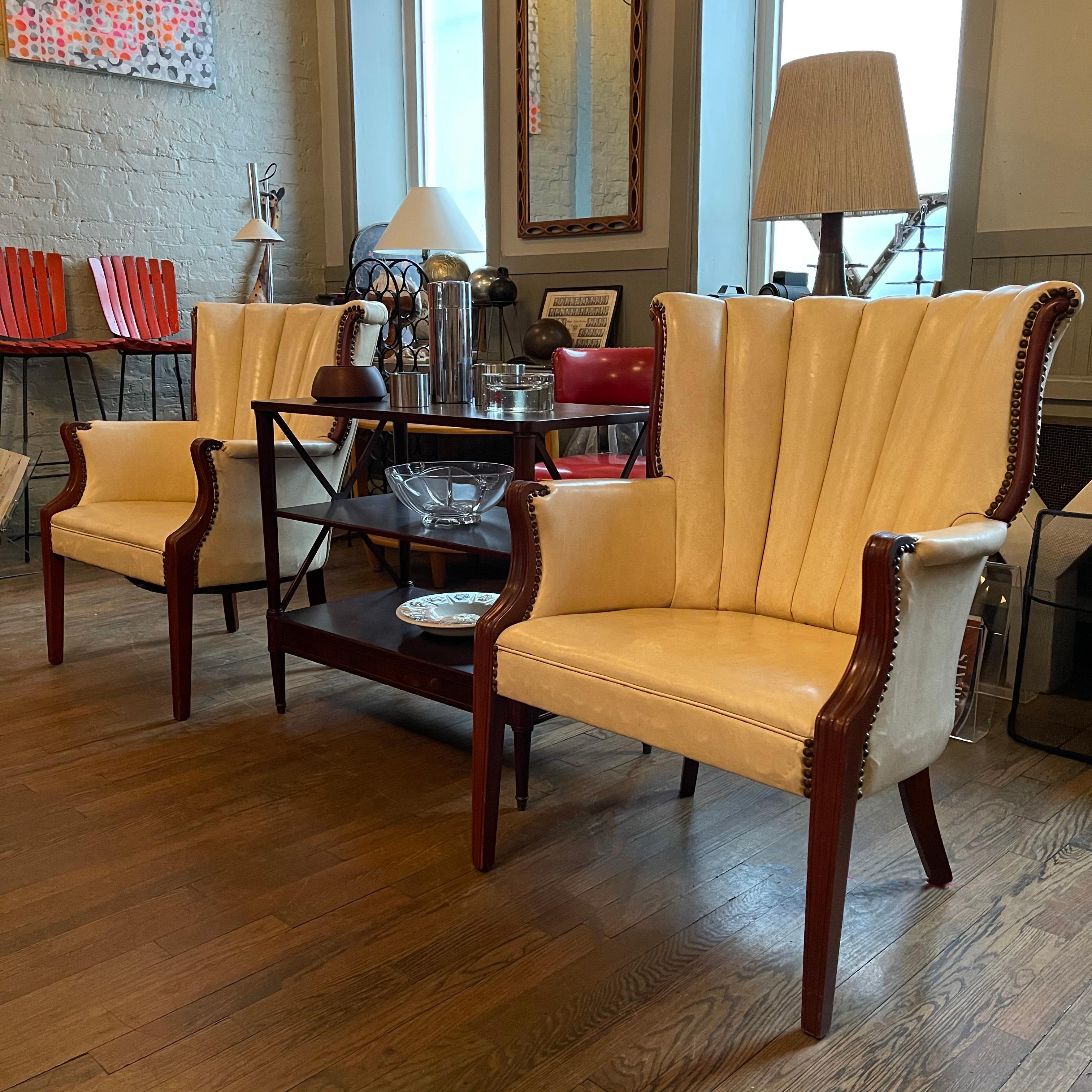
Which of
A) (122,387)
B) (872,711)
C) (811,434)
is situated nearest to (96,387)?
(122,387)

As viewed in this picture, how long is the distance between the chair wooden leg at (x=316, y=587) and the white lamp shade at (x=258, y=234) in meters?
2.52

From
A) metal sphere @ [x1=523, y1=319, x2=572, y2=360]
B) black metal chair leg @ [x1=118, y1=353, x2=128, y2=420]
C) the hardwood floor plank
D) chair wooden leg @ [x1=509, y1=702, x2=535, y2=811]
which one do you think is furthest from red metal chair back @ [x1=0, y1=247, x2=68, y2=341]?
the hardwood floor plank

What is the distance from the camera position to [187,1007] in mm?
1452

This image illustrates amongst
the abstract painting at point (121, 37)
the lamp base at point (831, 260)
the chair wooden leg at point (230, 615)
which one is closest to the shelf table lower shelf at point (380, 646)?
the chair wooden leg at point (230, 615)

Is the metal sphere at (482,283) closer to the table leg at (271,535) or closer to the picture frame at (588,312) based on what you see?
the picture frame at (588,312)

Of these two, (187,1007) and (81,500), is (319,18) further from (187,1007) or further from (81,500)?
(187,1007)

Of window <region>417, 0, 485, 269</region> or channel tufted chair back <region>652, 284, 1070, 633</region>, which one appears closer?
channel tufted chair back <region>652, 284, 1070, 633</region>

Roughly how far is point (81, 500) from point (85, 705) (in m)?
0.63

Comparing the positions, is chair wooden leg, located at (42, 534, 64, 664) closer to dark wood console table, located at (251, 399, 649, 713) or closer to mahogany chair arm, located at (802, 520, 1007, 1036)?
dark wood console table, located at (251, 399, 649, 713)

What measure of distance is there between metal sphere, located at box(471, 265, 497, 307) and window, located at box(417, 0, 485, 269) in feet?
1.46

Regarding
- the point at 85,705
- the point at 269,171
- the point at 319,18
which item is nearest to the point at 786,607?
the point at 85,705

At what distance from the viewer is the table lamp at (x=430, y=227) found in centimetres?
424

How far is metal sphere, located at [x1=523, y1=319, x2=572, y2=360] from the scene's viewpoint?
13.7 ft

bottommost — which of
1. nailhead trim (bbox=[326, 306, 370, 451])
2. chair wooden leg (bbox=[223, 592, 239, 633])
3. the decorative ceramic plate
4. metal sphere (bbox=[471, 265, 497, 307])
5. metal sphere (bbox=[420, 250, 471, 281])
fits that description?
chair wooden leg (bbox=[223, 592, 239, 633])
